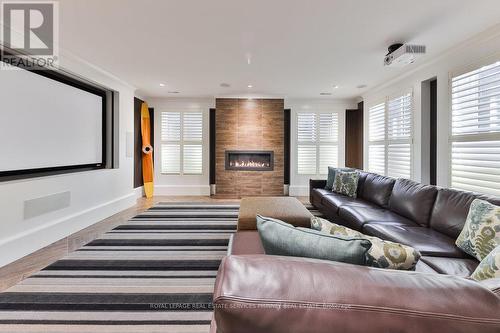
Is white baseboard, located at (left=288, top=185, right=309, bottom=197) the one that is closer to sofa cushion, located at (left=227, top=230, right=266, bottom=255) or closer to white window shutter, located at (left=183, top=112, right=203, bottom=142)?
white window shutter, located at (left=183, top=112, right=203, bottom=142)

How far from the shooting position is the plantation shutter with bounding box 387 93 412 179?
4254mm

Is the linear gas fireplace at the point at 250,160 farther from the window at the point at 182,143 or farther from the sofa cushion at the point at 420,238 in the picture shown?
the sofa cushion at the point at 420,238

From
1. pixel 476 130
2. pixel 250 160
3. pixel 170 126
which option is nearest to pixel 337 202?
pixel 476 130

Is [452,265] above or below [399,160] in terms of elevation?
below

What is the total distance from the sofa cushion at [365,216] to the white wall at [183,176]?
156 inches

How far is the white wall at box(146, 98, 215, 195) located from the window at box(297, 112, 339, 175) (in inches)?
95.0

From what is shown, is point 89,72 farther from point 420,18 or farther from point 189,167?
point 420,18

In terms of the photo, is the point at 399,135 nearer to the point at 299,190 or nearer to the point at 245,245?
the point at 299,190

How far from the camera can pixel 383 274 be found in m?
0.67

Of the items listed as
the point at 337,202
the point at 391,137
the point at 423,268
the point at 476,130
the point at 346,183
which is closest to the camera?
the point at 423,268

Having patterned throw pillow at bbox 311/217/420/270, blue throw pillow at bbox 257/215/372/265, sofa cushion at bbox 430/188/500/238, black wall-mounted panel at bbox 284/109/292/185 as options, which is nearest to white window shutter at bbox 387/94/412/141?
sofa cushion at bbox 430/188/500/238

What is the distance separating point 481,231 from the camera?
1696 millimetres

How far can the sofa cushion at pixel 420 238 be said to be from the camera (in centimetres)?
181

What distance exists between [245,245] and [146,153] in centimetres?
494
